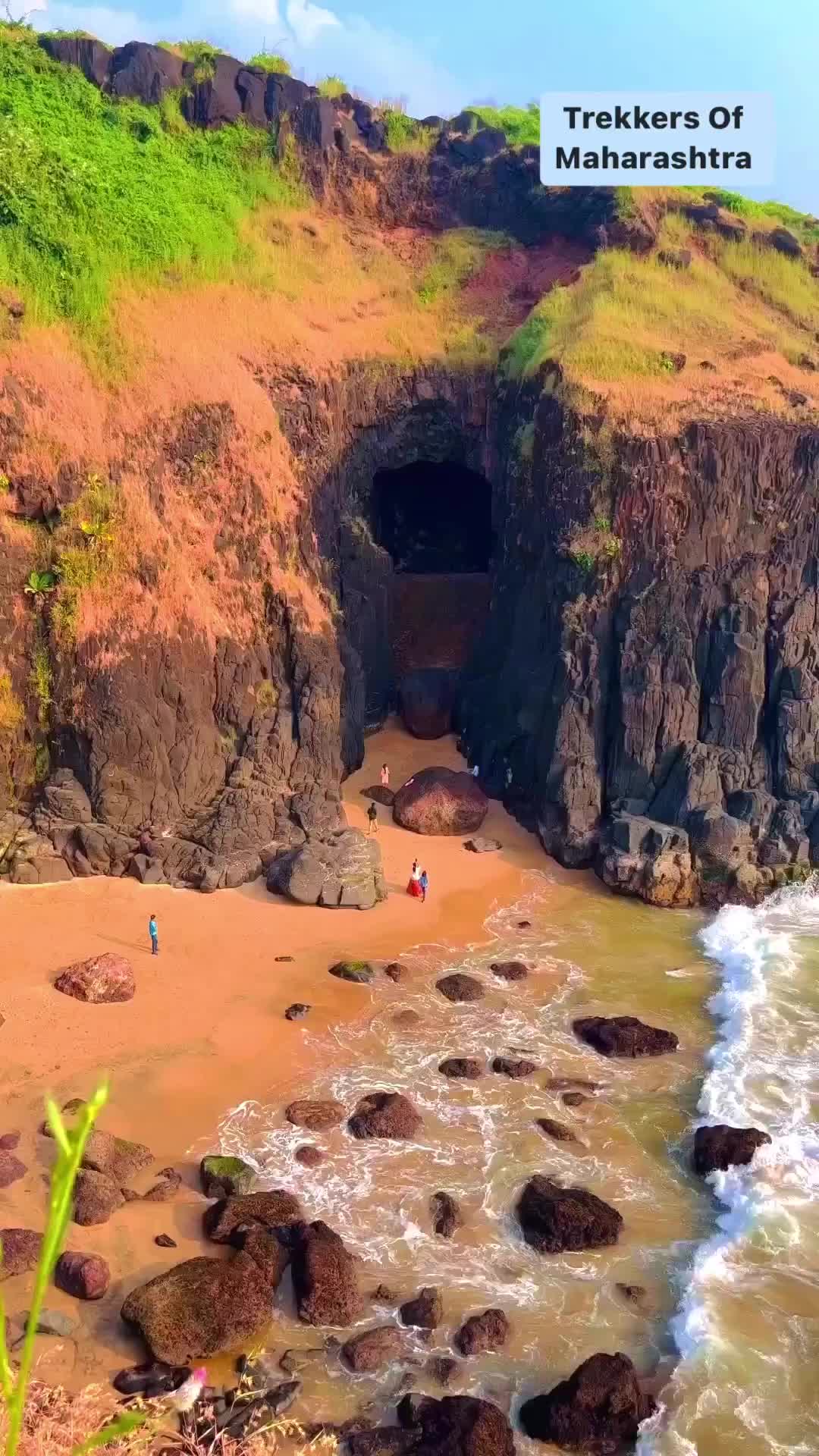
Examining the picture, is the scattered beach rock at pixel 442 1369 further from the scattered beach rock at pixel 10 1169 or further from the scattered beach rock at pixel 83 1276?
the scattered beach rock at pixel 10 1169

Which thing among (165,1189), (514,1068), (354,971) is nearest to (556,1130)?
(514,1068)

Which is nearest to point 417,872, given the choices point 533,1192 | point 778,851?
point 778,851

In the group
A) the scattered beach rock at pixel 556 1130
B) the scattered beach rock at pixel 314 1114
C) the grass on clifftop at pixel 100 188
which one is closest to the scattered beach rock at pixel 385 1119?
the scattered beach rock at pixel 314 1114

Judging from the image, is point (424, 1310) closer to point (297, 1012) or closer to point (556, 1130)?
point (556, 1130)

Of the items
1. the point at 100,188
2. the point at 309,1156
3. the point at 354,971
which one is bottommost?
the point at 309,1156

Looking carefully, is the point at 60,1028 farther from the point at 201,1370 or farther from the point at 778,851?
the point at 778,851

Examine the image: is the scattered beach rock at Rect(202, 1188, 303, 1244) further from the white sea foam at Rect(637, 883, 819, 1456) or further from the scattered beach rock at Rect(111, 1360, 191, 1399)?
the white sea foam at Rect(637, 883, 819, 1456)
